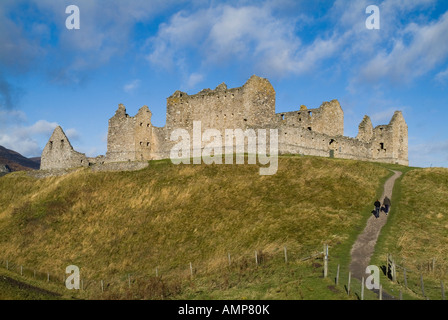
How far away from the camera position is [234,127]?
200ft

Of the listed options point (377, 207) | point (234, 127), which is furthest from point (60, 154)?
point (377, 207)

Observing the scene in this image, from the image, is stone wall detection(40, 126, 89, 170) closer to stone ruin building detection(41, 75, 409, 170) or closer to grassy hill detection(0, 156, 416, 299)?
stone ruin building detection(41, 75, 409, 170)

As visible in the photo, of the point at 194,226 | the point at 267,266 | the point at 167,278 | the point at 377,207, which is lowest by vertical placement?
the point at 167,278

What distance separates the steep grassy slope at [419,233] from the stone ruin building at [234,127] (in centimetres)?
1791

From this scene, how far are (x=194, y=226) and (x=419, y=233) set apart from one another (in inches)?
759

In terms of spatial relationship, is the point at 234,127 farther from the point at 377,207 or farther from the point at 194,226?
the point at 377,207

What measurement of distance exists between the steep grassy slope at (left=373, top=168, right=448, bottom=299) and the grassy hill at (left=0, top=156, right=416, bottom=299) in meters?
2.62

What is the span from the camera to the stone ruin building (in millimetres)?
60594

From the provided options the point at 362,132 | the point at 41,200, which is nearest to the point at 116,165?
the point at 41,200

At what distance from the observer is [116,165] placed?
189ft

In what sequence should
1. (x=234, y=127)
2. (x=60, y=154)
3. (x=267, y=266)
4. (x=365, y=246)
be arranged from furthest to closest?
(x=60, y=154), (x=234, y=127), (x=365, y=246), (x=267, y=266)

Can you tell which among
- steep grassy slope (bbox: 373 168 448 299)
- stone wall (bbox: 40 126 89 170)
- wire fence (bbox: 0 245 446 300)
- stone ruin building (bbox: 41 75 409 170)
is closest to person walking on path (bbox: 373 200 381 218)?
steep grassy slope (bbox: 373 168 448 299)

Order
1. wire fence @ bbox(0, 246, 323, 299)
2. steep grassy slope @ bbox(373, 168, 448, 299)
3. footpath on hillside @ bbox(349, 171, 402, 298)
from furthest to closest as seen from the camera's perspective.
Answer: wire fence @ bbox(0, 246, 323, 299), steep grassy slope @ bbox(373, 168, 448, 299), footpath on hillside @ bbox(349, 171, 402, 298)
